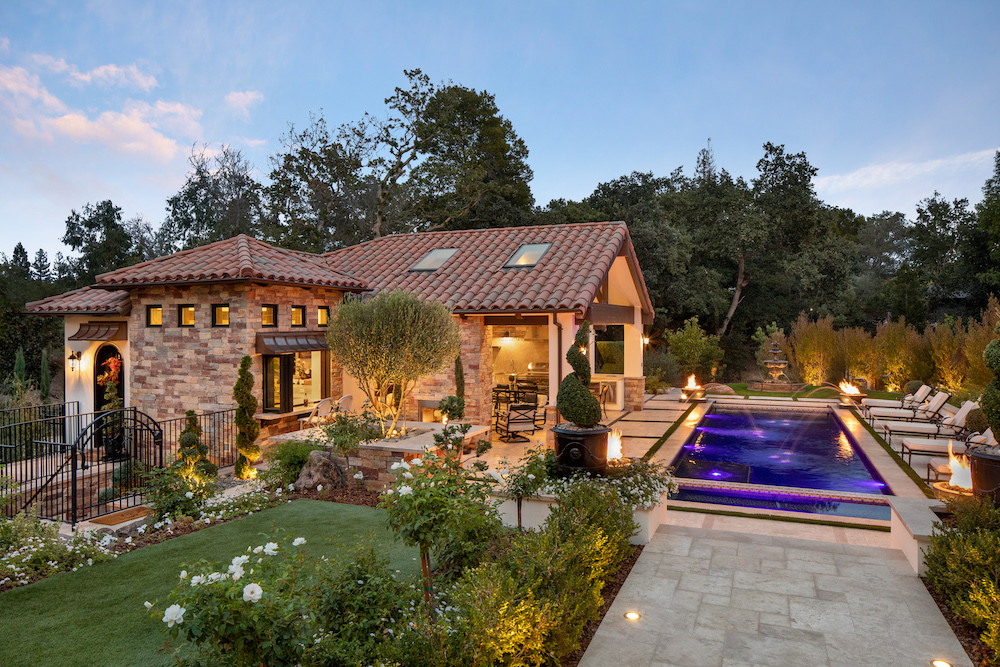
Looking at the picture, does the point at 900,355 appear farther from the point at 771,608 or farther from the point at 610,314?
the point at 771,608

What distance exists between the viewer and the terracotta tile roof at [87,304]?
504 inches

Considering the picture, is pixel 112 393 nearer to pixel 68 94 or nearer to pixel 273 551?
pixel 68 94

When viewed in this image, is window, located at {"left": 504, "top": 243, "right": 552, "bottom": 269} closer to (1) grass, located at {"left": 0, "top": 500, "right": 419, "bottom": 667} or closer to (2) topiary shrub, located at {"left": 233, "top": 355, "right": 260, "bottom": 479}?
(2) topiary shrub, located at {"left": 233, "top": 355, "right": 260, "bottom": 479}

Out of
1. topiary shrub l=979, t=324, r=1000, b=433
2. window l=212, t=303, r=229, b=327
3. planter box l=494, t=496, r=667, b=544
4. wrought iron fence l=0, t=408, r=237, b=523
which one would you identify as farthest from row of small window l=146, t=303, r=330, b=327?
topiary shrub l=979, t=324, r=1000, b=433

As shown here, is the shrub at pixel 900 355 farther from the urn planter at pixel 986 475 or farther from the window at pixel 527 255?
the urn planter at pixel 986 475

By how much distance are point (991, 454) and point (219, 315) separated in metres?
12.8

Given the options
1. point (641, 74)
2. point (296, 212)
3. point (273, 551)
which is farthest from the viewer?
point (296, 212)

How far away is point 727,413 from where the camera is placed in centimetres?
1716

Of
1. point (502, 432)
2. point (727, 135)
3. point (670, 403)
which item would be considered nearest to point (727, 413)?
point (670, 403)

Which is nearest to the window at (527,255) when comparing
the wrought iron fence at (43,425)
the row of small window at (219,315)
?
the row of small window at (219,315)

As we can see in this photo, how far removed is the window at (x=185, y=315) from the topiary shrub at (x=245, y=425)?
2.32m

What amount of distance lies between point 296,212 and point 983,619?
28.2 m

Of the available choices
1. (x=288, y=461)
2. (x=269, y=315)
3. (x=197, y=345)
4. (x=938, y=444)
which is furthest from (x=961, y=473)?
(x=197, y=345)

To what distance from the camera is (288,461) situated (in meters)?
9.08
